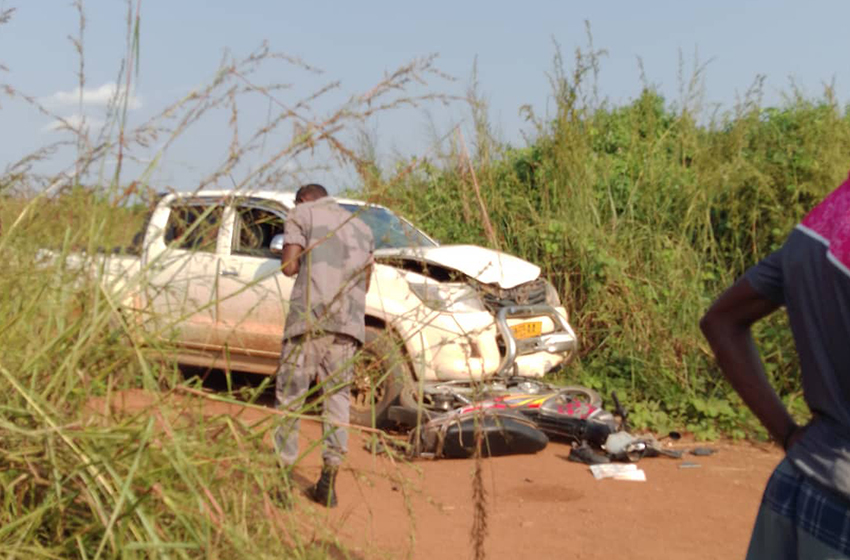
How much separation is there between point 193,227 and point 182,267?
0.13 metres

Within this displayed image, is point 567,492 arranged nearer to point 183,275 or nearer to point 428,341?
point 428,341

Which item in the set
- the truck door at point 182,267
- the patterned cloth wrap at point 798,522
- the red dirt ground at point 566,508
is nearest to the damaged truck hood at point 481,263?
the red dirt ground at point 566,508

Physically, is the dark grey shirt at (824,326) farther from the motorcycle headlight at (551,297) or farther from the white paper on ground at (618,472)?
the motorcycle headlight at (551,297)

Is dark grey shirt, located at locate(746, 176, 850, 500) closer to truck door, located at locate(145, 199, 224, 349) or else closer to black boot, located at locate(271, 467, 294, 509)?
black boot, located at locate(271, 467, 294, 509)

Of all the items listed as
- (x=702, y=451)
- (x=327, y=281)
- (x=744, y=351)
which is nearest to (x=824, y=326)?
(x=744, y=351)

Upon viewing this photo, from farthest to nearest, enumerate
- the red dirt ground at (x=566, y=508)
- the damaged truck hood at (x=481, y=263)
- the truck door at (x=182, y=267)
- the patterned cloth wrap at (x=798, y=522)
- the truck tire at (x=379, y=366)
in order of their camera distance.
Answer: the damaged truck hood at (x=481, y=263), the red dirt ground at (x=566, y=508), the truck tire at (x=379, y=366), the truck door at (x=182, y=267), the patterned cloth wrap at (x=798, y=522)

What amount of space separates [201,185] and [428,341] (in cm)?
407

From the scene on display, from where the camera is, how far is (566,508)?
5.88 meters

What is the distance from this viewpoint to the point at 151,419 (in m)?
2.33

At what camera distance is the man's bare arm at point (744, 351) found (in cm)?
227

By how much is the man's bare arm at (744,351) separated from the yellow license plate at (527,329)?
5174 mm

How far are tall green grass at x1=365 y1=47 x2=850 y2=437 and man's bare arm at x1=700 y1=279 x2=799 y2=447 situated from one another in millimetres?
5689

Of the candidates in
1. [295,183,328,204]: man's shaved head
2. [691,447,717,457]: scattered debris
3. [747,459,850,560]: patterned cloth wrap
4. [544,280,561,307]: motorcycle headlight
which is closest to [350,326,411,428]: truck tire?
[747,459,850,560]: patterned cloth wrap

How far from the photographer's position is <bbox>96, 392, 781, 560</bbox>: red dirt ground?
5020 mm
